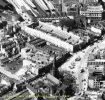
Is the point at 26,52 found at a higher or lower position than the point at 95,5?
lower

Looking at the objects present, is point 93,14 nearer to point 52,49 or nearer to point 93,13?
point 93,13

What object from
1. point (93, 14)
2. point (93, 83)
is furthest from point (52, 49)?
point (93, 14)

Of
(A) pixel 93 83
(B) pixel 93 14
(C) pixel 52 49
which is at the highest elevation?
(B) pixel 93 14

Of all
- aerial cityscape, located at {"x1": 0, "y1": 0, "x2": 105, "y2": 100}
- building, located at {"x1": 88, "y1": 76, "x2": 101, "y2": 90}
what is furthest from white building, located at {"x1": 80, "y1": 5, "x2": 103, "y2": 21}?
building, located at {"x1": 88, "y1": 76, "x2": 101, "y2": 90}

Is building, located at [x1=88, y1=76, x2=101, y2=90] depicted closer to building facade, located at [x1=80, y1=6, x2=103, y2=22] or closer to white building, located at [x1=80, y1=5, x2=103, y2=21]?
building facade, located at [x1=80, y1=6, x2=103, y2=22]

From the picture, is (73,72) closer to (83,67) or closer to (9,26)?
(83,67)

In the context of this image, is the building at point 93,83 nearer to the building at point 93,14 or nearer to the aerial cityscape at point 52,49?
the aerial cityscape at point 52,49

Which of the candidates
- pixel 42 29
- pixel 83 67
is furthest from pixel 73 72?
pixel 42 29

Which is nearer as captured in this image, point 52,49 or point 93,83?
point 93,83
